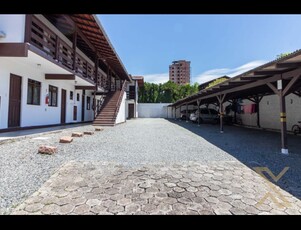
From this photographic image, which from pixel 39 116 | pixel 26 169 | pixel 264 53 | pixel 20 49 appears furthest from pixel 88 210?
pixel 39 116

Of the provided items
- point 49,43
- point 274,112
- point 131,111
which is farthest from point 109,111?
point 131,111

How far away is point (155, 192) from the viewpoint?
A: 306 cm

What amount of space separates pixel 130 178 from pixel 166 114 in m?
31.3

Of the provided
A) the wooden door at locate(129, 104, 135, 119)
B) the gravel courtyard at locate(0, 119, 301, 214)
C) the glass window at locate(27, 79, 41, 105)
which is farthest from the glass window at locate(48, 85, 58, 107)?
the wooden door at locate(129, 104, 135, 119)

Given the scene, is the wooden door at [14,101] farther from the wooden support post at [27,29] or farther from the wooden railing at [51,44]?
the wooden support post at [27,29]

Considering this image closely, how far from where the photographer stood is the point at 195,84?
43656 mm

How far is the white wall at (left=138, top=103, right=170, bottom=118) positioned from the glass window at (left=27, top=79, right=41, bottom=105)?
24.5 metres

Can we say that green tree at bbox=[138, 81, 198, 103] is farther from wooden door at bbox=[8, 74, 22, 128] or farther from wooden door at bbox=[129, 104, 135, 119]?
wooden door at bbox=[8, 74, 22, 128]

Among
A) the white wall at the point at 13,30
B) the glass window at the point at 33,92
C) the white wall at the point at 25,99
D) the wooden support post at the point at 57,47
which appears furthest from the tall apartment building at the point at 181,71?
the white wall at the point at 13,30

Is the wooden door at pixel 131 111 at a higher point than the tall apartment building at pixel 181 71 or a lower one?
lower

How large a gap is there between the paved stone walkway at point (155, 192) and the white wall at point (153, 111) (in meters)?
30.1

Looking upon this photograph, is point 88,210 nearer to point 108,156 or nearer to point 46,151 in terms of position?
point 108,156

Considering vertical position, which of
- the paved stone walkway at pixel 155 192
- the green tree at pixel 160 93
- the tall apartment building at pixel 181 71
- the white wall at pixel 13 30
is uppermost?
the tall apartment building at pixel 181 71

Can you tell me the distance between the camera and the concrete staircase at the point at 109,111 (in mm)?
13110
